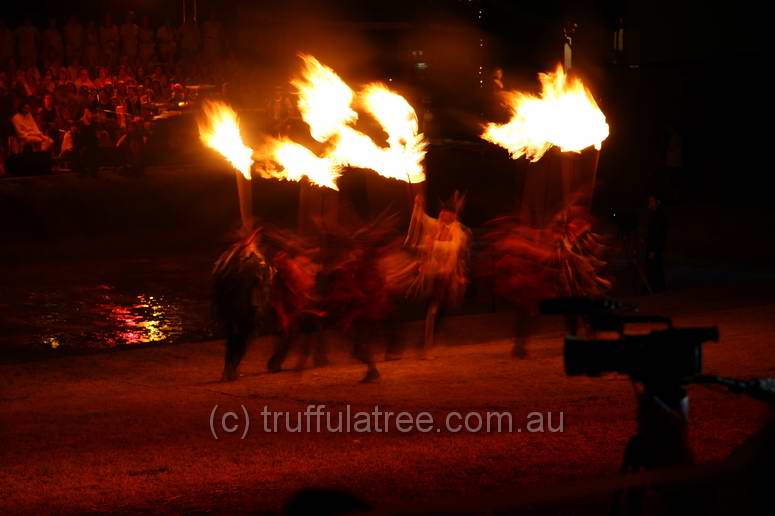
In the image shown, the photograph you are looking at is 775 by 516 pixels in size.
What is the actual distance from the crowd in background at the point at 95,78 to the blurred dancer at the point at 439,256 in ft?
41.3

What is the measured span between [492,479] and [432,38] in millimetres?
22890

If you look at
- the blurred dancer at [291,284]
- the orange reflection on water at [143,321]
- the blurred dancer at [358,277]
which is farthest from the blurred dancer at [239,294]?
the orange reflection on water at [143,321]

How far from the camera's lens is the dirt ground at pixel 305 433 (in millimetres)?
6840

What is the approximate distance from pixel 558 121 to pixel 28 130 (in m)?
13.5

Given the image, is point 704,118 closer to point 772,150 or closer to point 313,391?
point 772,150

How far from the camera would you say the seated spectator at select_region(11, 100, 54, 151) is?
22.5 meters

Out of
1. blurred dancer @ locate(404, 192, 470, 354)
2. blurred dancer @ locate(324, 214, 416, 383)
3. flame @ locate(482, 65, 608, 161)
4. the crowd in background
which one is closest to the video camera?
blurred dancer @ locate(324, 214, 416, 383)

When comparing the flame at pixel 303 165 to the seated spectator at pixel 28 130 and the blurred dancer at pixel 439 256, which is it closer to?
the blurred dancer at pixel 439 256

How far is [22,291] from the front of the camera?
677 inches

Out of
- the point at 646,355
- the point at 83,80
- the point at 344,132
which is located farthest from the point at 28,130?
the point at 646,355

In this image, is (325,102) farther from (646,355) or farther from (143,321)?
(646,355)

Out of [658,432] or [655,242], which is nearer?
[658,432]

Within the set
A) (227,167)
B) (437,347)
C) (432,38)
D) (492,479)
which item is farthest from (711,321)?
(432,38)

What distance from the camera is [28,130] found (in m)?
22.8
